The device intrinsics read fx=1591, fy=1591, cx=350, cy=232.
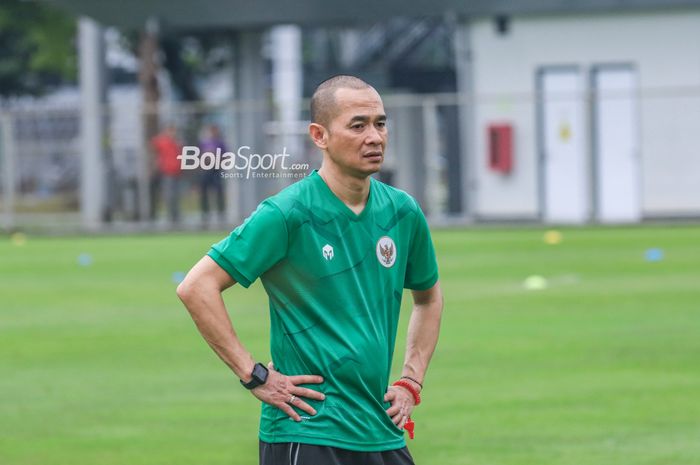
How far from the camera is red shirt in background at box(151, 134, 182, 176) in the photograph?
32031 mm

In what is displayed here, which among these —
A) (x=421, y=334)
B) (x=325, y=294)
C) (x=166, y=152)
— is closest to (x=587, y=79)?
(x=166, y=152)

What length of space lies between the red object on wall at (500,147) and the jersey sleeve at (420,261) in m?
26.1

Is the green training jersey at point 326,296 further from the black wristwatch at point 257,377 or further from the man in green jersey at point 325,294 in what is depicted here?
the black wristwatch at point 257,377

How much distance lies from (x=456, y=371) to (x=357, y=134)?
729cm

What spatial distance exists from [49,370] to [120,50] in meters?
35.7

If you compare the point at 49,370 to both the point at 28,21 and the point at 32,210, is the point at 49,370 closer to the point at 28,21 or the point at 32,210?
the point at 32,210

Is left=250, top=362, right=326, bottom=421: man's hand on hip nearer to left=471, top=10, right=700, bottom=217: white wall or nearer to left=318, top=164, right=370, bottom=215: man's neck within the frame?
left=318, top=164, right=370, bottom=215: man's neck

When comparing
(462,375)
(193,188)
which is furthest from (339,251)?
(193,188)

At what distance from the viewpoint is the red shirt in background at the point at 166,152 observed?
105 ft

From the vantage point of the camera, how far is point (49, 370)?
12.7m

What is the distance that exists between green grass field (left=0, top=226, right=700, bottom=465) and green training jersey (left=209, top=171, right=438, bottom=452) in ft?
12.5

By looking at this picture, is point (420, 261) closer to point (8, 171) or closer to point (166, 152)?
point (166, 152)

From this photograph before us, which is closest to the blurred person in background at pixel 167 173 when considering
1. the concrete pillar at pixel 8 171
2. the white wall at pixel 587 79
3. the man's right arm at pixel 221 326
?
the concrete pillar at pixel 8 171

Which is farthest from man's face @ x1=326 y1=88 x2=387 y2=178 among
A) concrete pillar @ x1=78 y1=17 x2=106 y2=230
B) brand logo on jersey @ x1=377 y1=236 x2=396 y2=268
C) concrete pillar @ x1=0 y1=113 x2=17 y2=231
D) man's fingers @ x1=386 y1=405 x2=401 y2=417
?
concrete pillar @ x1=0 y1=113 x2=17 y2=231
